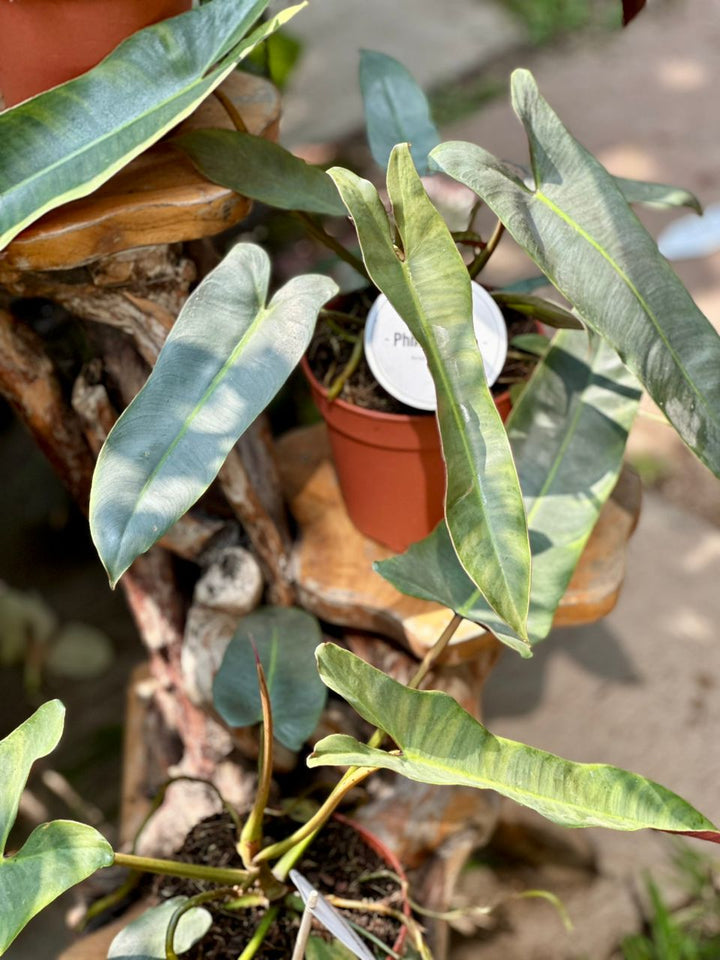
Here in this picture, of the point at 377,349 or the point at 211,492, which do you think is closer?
the point at 377,349

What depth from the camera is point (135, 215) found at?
90 cm

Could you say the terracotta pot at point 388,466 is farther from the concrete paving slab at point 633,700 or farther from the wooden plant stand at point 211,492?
the concrete paving slab at point 633,700

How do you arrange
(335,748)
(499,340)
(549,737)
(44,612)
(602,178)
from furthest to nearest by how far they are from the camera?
(549,737), (44,612), (499,340), (602,178), (335,748)

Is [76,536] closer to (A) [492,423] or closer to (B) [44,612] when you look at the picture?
(B) [44,612]

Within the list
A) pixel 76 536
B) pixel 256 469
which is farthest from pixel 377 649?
pixel 76 536

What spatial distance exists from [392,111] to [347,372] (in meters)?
0.30

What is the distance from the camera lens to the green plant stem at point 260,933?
91cm

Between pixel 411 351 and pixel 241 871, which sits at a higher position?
pixel 411 351

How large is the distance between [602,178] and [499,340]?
0.21 metres

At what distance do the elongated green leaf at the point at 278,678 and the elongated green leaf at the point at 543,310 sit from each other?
403 mm

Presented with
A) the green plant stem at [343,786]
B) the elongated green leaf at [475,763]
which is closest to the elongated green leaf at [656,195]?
the green plant stem at [343,786]

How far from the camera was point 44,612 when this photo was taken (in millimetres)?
1633

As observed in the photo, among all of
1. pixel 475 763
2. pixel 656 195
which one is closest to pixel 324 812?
pixel 475 763

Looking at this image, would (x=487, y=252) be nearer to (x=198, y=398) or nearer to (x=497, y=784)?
(x=198, y=398)
